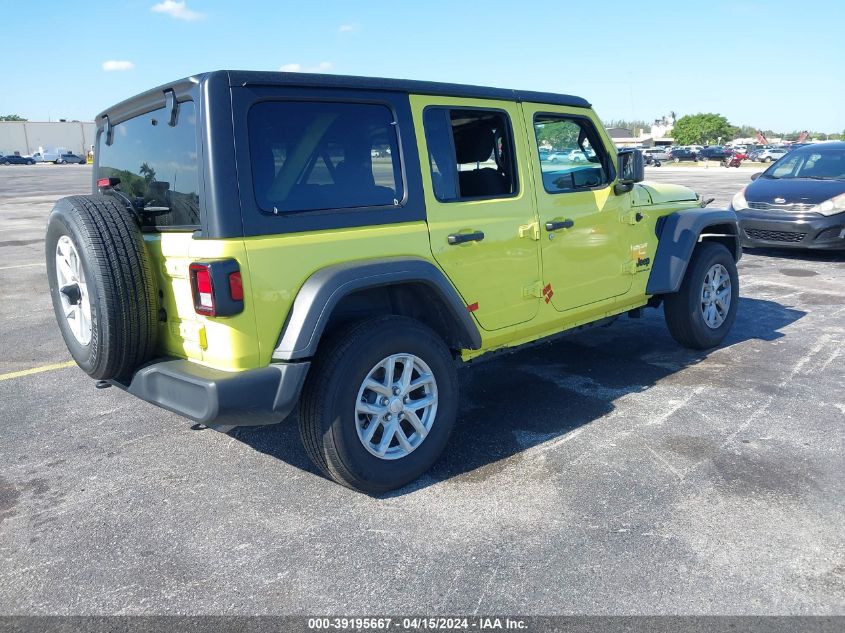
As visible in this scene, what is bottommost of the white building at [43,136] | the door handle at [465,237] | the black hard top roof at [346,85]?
the door handle at [465,237]

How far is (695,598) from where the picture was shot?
2.55m

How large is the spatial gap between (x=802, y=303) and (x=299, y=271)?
19.8ft

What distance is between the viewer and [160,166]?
10.9 feet

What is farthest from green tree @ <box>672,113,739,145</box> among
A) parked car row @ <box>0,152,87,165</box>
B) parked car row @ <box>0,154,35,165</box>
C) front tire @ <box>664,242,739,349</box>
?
front tire @ <box>664,242,739,349</box>

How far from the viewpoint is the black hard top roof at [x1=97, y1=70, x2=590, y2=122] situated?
9.66 ft

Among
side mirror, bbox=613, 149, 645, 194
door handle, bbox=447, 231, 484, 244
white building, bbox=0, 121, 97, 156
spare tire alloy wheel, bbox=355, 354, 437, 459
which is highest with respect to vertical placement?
white building, bbox=0, 121, 97, 156

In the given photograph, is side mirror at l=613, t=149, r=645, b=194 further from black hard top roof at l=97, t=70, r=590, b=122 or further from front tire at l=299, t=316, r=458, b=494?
front tire at l=299, t=316, r=458, b=494

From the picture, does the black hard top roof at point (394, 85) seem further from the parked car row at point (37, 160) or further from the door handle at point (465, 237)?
the parked car row at point (37, 160)

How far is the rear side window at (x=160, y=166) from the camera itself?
10.0 ft

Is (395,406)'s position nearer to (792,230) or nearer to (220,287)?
(220,287)

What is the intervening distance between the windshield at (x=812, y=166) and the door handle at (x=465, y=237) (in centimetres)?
819

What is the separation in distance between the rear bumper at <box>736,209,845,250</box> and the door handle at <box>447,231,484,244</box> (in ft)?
20.4

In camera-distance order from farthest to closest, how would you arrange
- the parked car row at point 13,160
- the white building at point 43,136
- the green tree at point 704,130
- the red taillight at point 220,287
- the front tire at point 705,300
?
the green tree at point 704,130 < the white building at point 43,136 < the parked car row at point 13,160 < the front tire at point 705,300 < the red taillight at point 220,287

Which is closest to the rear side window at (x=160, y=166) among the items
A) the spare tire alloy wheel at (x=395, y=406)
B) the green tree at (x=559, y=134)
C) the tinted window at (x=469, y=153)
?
the spare tire alloy wheel at (x=395, y=406)
